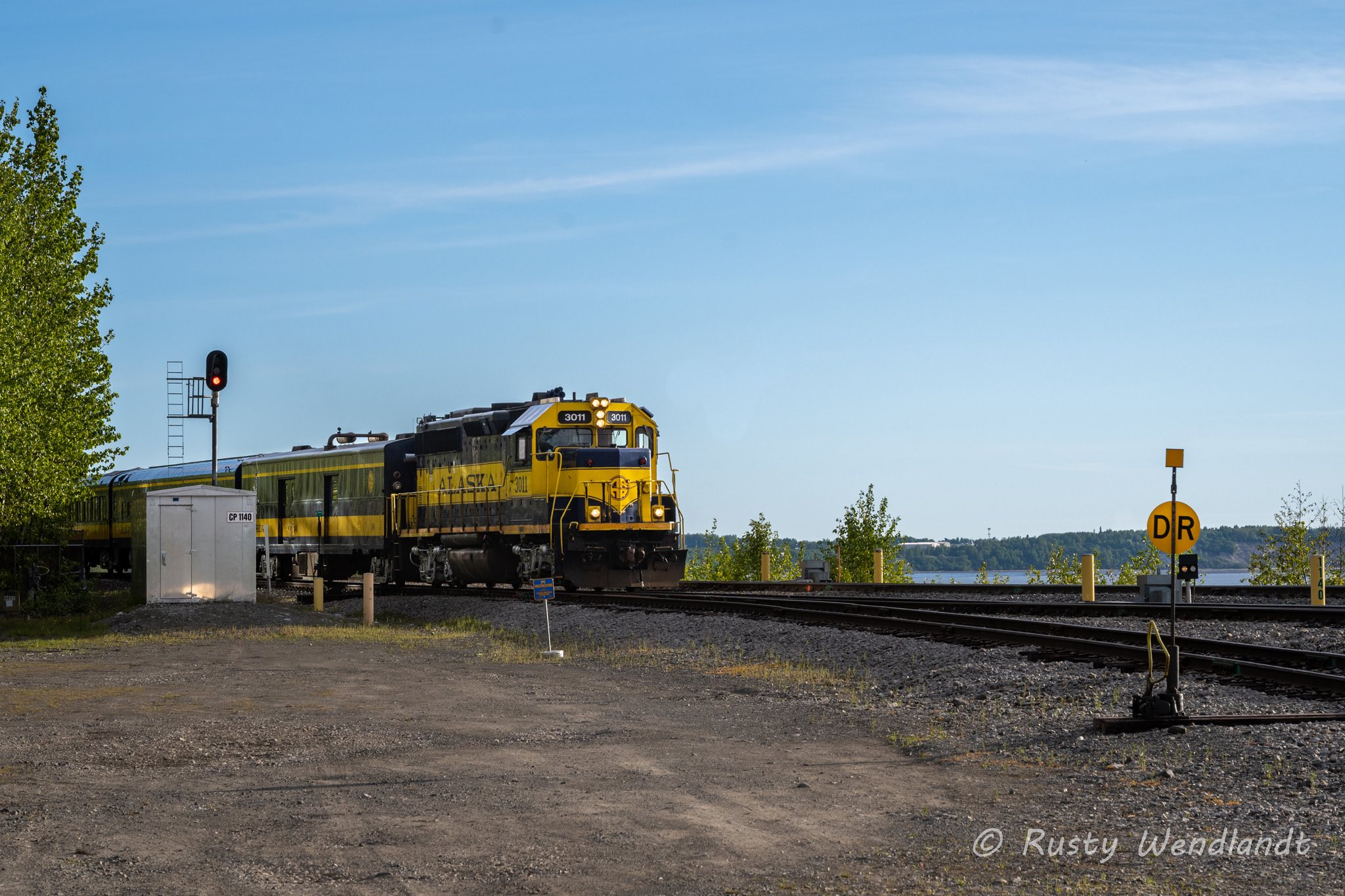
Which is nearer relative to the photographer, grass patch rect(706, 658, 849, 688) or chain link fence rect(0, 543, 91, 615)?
grass patch rect(706, 658, 849, 688)

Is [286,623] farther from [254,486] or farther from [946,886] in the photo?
[946,886]

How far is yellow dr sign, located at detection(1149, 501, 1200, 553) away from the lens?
19.6m

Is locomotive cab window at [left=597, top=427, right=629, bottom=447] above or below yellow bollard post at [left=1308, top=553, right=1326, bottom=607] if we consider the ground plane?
above

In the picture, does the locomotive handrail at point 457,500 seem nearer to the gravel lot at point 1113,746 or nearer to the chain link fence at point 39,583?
the chain link fence at point 39,583

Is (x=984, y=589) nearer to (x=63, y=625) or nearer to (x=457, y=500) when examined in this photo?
(x=457, y=500)

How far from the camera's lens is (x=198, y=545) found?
30250 mm

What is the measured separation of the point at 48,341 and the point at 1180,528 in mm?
25114

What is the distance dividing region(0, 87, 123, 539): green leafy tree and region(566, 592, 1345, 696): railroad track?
13927 mm

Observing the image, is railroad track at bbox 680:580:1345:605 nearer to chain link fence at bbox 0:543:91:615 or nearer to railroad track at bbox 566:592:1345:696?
railroad track at bbox 566:592:1345:696

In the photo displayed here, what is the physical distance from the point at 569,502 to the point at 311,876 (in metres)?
21.4

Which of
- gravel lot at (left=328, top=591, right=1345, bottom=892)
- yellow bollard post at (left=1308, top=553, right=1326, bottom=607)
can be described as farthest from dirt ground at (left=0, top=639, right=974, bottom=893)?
yellow bollard post at (left=1308, top=553, right=1326, bottom=607)

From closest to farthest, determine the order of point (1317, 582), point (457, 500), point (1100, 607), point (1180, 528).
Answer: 1. point (1180, 528)
2. point (1100, 607)
3. point (1317, 582)
4. point (457, 500)

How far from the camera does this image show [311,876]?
734 centimetres

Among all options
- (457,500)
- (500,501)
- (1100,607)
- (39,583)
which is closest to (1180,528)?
(1100,607)
